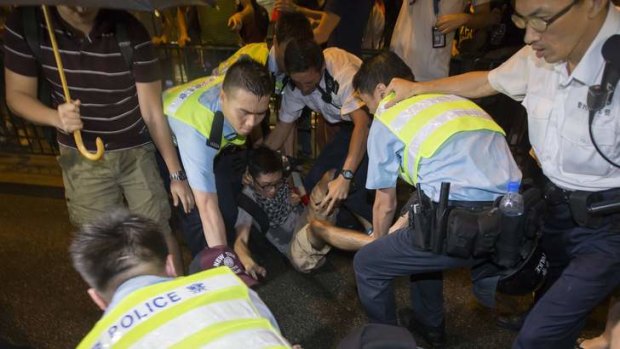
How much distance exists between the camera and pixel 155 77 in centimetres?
218

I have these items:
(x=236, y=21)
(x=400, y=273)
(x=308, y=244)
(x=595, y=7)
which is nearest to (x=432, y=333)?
(x=400, y=273)

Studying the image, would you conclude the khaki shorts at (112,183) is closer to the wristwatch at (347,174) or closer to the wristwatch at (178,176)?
the wristwatch at (178,176)

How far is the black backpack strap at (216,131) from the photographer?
2.28 metres

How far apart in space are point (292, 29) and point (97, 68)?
1.31 meters

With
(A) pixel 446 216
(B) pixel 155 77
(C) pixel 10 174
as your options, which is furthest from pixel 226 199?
(C) pixel 10 174

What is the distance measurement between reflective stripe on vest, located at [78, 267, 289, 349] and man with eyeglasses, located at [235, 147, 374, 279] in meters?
1.60

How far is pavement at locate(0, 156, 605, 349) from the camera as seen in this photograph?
8.49 feet

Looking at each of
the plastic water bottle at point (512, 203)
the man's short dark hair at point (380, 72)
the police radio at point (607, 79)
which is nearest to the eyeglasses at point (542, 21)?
the police radio at point (607, 79)

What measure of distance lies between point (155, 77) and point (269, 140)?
123 cm

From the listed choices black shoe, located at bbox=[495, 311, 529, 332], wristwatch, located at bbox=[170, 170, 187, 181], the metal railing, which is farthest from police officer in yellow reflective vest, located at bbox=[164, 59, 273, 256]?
the metal railing

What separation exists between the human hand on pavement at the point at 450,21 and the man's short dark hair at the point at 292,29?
0.88m

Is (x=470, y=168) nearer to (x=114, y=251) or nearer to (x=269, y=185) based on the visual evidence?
(x=114, y=251)

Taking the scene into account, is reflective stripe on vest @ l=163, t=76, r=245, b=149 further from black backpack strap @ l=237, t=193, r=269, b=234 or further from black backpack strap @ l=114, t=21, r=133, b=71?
black backpack strap @ l=237, t=193, r=269, b=234

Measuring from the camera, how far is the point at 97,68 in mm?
2070
